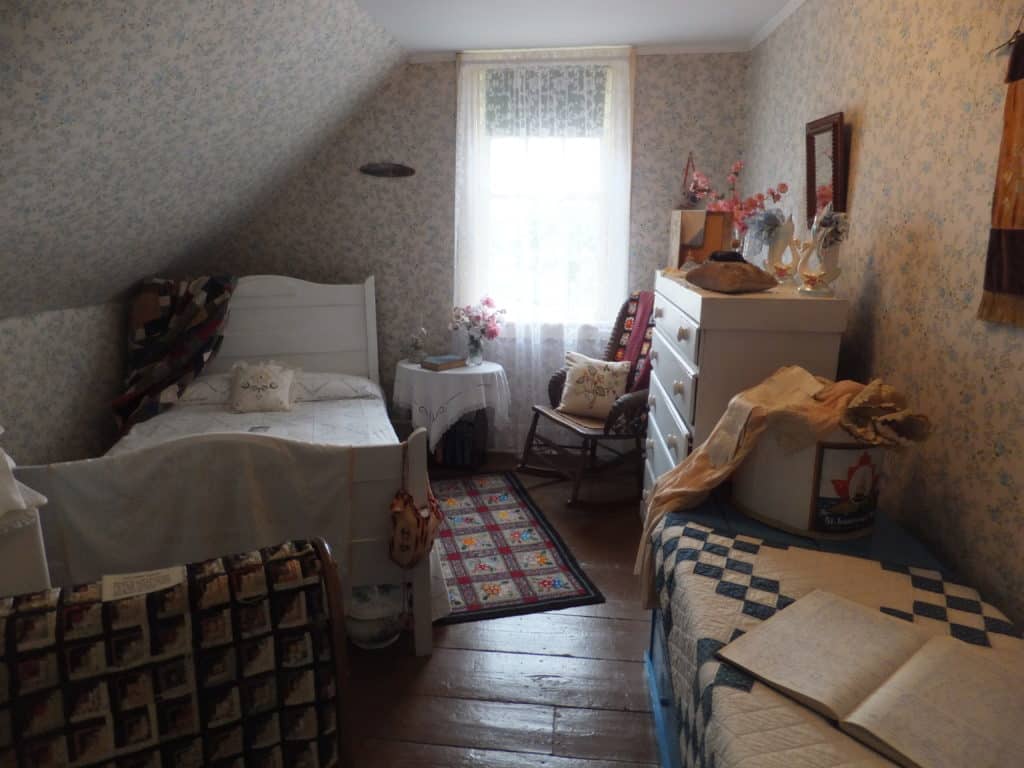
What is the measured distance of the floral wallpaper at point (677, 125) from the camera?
391 cm

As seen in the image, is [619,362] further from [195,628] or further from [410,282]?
[195,628]

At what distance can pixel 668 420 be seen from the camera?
8.29 feet

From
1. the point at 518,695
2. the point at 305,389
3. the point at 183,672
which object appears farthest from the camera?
the point at 305,389

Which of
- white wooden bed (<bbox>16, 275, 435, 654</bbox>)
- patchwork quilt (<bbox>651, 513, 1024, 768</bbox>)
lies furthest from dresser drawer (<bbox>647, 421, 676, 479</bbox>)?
white wooden bed (<bbox>16, 275, 435, 654</bbox>)

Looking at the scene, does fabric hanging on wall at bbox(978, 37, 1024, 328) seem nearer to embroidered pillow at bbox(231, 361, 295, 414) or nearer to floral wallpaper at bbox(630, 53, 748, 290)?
floral wallpaper at bbox(630, 53, 748, 290)

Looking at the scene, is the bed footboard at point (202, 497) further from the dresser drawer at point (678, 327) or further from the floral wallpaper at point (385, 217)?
the floral wallpaper at point (385, 217)

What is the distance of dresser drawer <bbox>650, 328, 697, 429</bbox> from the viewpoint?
217 centimetres

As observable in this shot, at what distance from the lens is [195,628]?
978mm

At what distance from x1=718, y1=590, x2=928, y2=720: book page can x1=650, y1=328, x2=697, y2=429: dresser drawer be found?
0.90m

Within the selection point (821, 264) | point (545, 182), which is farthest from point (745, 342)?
point (545, 182)

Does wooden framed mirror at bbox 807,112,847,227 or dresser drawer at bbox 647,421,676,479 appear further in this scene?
dresser drawer at bbox 647,421,676,479

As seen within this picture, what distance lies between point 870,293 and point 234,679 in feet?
6.50

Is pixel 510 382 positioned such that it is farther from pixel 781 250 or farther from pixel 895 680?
pixel 895 680

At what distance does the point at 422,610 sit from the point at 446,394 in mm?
1720
